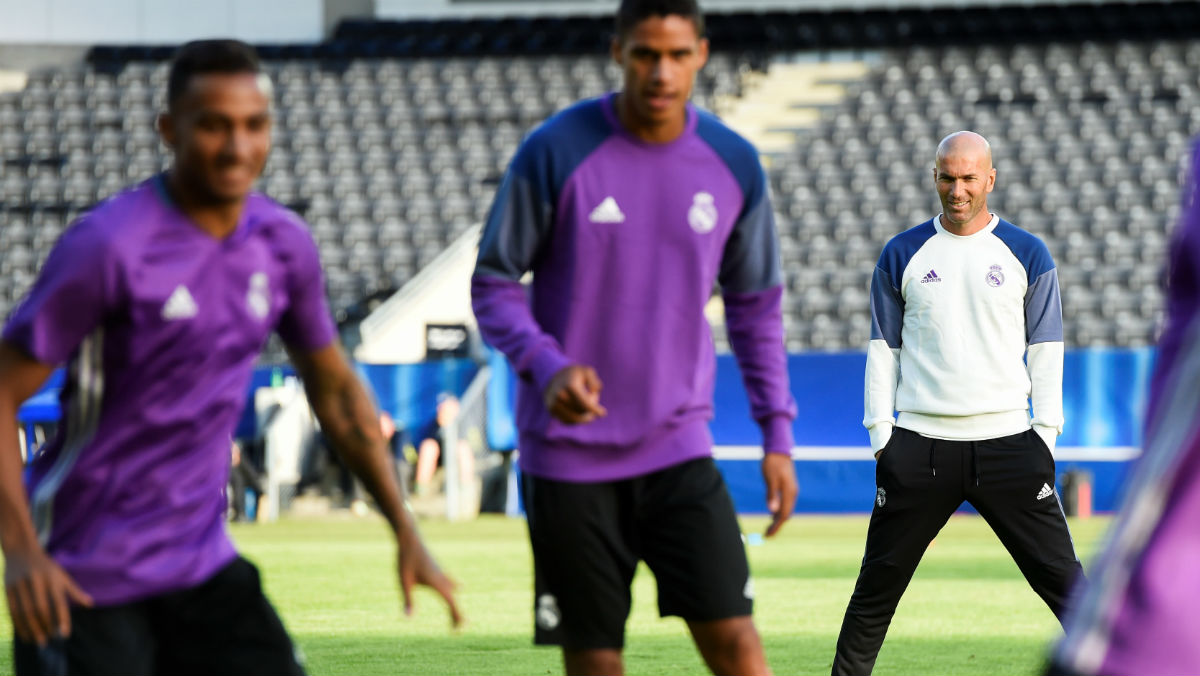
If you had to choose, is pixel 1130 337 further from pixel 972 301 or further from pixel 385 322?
pixel 972 301

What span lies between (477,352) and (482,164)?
6989 mm

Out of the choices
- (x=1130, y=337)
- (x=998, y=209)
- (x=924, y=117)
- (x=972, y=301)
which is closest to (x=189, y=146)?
(x=972, y=301)

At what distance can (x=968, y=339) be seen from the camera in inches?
267

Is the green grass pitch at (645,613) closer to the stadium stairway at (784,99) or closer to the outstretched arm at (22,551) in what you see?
the outstretched arm at (22,551)

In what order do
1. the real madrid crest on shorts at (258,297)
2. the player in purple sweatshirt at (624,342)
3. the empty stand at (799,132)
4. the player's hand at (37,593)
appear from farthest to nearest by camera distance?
the empty stand at (799,132) < the player in purple sweatshirt at (624,342) < the real madrid crest on shorts at (258,297) < the player's hand at (37,593)

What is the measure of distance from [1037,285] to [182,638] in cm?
420

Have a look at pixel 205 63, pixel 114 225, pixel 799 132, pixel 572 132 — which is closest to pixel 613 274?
pixel 572 132

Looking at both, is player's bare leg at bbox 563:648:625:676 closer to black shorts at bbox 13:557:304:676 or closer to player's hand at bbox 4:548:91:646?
black shorts at bbox 13:557:304:676

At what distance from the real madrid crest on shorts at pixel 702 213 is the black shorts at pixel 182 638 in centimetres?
141

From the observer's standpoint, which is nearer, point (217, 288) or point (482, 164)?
point (217, 288)

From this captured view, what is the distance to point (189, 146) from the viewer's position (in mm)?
3590

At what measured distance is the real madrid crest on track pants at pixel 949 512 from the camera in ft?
21.4

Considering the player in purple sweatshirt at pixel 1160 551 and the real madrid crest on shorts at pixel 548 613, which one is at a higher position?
the player in purple sweatshirt at pixel 1160 551

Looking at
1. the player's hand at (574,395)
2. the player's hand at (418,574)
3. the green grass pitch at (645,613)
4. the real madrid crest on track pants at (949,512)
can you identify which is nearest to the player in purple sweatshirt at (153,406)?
the player's hand at (418,574)
